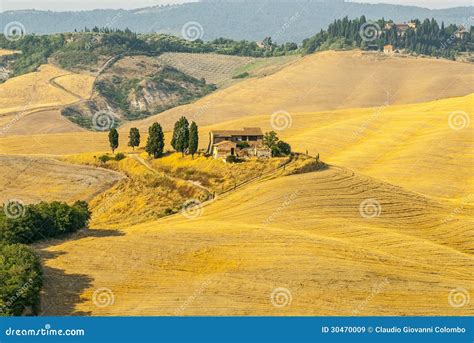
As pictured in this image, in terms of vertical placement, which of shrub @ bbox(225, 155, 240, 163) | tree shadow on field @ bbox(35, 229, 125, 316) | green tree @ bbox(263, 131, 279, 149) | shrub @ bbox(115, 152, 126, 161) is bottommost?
tree shadow on field @ bbox(35, 229, 125, 316)

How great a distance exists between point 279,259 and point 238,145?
4418 centimetres

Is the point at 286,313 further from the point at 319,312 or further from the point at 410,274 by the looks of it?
the point at 410,274

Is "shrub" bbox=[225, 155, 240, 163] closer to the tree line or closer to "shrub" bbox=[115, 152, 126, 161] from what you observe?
the tree line

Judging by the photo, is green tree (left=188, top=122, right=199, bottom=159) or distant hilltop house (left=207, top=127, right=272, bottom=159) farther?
green tree (left=188, top=122, right=199, bottom=159)

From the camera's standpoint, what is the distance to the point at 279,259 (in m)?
75.8

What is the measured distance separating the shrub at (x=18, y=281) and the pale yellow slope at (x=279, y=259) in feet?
6.12

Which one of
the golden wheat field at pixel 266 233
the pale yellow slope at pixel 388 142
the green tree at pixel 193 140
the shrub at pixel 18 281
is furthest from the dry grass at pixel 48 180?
the shrub at pixel 18 281

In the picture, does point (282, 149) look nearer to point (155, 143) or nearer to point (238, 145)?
point (238, 145)

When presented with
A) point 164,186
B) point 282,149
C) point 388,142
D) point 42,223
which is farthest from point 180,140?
point 388,142

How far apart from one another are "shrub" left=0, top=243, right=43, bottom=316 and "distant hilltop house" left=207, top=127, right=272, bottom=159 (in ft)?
157

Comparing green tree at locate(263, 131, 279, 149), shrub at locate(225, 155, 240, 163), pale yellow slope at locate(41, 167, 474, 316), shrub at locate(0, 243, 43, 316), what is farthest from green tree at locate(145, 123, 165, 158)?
shrub at locate(0, 243, 43, 316)

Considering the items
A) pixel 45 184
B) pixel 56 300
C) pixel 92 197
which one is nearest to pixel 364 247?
pixel 56 300

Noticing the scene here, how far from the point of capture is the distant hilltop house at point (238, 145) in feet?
380

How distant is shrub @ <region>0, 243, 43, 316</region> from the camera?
→ 61719mm
